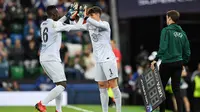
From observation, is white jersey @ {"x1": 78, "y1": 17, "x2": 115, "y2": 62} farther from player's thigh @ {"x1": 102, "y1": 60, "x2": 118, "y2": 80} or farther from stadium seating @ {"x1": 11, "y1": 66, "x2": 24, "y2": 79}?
stadium seating @ {"x1": 11, "y1": 66, "x2": 24, "y2": 79}

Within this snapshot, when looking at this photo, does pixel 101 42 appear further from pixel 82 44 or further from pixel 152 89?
pixel 82 44

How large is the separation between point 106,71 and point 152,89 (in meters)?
0.98

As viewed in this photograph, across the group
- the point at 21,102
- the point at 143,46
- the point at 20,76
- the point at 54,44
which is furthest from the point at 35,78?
the point at 54,44

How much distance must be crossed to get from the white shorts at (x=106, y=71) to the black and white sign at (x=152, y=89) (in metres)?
0.61

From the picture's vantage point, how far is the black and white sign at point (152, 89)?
12264mm

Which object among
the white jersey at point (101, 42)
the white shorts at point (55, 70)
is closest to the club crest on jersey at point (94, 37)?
the white jersey at point (101, 42)

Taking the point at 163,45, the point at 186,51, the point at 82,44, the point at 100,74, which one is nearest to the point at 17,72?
the point at 82,44

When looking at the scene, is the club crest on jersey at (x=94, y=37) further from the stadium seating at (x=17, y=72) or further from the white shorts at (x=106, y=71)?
the stadium seating at (x=17, y=72)

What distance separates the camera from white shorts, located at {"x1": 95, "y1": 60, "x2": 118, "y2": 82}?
12797mm

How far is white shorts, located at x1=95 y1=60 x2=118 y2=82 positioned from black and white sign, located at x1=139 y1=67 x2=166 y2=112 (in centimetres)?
61

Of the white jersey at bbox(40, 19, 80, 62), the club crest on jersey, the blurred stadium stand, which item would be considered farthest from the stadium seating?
the club crest on jersey

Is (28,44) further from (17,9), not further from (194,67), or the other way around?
(194,67)

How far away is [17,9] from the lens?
2375 centimetres

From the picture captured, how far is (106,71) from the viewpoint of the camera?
12805mm
